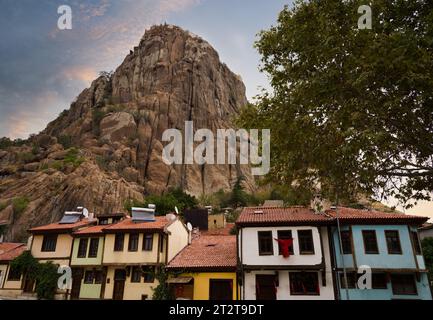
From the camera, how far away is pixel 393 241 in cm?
2222

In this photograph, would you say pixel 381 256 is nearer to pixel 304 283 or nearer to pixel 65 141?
pixel 304 283

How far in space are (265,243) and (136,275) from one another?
1140cm

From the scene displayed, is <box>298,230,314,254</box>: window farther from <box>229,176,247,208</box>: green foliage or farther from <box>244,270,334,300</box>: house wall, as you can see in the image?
<box>229,176,247,208</box>: green foliage

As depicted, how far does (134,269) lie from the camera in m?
25.5

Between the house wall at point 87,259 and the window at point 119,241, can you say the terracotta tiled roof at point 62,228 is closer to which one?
the house wall at point 87,259

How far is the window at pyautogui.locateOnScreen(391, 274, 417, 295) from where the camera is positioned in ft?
70.0

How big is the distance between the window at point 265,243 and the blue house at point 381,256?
192 inches

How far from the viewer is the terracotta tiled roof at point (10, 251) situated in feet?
96.1

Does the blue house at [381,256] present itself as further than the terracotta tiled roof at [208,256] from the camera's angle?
No

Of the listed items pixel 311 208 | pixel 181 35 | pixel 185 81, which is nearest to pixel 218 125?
pixel 185 81

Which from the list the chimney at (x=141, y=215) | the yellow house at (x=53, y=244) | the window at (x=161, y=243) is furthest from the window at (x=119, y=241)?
the yellow house at (x=53, y=244)

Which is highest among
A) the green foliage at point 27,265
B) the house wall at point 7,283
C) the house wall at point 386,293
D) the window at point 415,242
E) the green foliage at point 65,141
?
the green foliage at point 65,141
